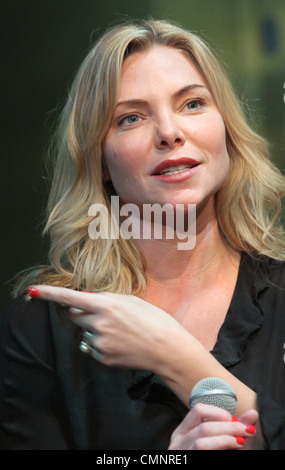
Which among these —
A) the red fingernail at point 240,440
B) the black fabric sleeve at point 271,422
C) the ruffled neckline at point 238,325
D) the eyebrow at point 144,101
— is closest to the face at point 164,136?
the eyebrow at point 144,101

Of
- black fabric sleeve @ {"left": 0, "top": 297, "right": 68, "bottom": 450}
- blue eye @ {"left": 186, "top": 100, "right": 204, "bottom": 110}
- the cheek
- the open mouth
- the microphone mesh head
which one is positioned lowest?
black fabric sleeve @ {"left": 0, "top": 297, "right": 68, "bottom": 450}

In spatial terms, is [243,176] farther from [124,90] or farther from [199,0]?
[199,0]

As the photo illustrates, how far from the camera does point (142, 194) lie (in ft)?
5.62

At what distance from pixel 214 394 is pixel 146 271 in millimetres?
628

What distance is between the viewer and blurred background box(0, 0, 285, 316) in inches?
86.7

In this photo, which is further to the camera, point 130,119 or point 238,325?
point 130,119

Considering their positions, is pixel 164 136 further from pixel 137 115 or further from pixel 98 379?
pixel 98 379

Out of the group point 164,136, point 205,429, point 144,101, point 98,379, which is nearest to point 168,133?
point 164,136

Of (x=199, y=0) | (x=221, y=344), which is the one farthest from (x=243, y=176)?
(x=199, y=0)

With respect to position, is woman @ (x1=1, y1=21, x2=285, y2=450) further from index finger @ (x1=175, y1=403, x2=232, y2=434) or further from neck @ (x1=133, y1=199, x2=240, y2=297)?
index finger @ (x1=175, y1=403, x2=232, y2=434)

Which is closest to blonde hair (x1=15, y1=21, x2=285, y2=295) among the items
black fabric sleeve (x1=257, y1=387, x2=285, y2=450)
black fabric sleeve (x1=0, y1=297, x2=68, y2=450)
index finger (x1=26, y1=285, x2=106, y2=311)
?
black fabric sleeve (x1=0, y1=297, x2=68, y2=450)

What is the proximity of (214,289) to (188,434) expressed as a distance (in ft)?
1.83

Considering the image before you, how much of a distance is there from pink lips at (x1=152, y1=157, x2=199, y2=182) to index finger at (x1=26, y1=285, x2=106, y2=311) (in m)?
0.40

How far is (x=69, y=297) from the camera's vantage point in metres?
1.38
